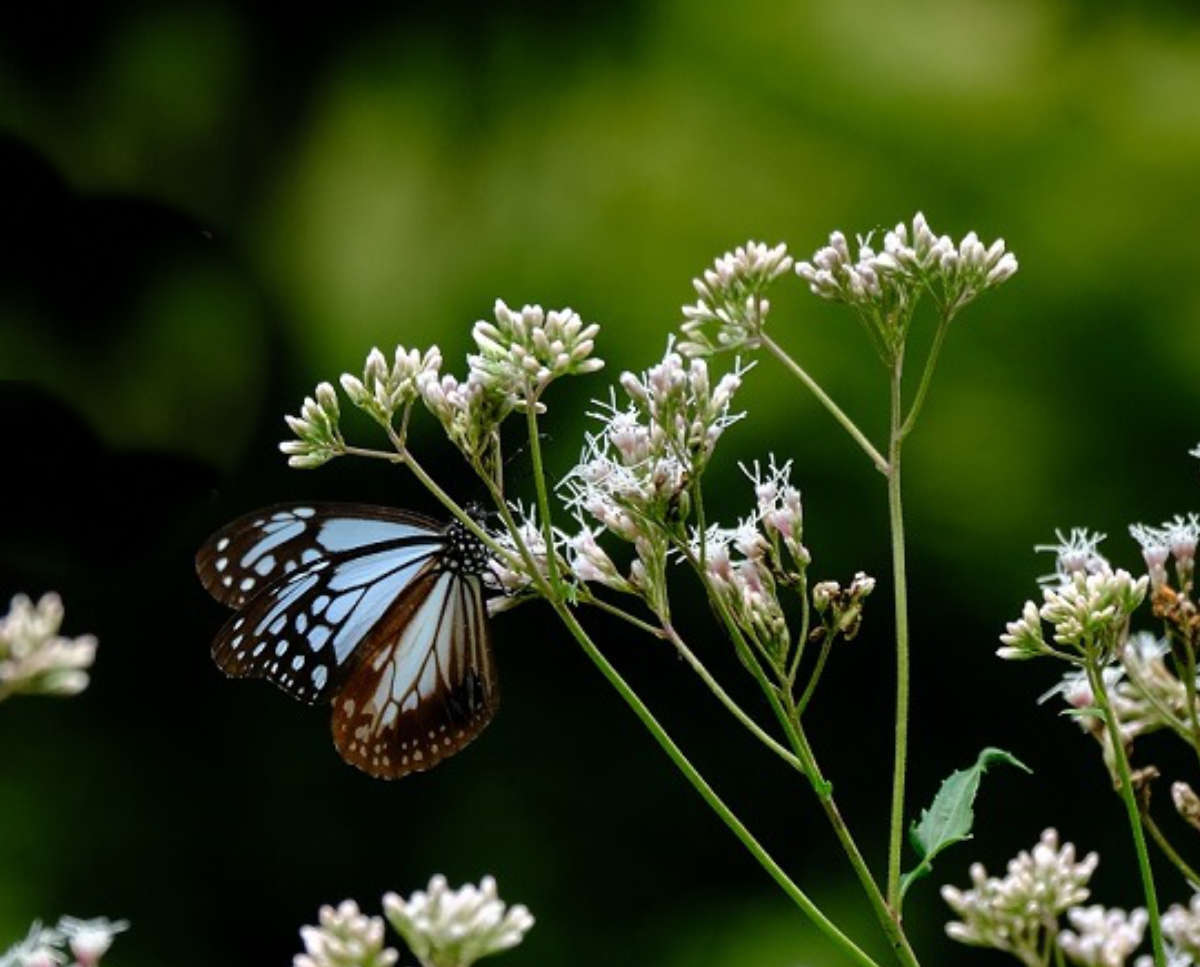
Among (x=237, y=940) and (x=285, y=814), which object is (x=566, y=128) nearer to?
(x=285, y=814)

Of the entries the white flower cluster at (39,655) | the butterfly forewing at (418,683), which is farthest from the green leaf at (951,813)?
the butterfly forewing at (418,683)

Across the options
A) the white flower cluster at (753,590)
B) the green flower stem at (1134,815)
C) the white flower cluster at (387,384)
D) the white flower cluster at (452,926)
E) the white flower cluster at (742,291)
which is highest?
the white flower cluster at (387,384)

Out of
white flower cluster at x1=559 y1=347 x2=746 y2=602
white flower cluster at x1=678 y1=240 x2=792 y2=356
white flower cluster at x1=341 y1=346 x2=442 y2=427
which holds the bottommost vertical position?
white flower cluster at x1=559 y1=347 x2=746 y2=602

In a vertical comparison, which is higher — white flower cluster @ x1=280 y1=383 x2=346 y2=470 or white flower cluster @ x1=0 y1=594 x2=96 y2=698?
white flower cluster @ x1=280 y1=383 x2=346 y2=470

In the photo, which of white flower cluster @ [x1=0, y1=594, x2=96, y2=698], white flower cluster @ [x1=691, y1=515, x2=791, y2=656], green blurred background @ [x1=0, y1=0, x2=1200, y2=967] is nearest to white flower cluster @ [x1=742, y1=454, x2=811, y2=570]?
white flower cluster @ [x1=691, y1=515, x2=791, y2=656]

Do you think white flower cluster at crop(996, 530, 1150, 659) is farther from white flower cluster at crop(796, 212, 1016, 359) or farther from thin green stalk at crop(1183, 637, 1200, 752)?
white flower cluster at crop(796, 212, 1016, 359)

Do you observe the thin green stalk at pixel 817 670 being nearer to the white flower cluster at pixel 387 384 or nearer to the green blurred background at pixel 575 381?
the white flower cluster at pixel 387 384

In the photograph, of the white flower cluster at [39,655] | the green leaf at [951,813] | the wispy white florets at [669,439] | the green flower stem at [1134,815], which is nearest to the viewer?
the white flower cluster at [39,655]

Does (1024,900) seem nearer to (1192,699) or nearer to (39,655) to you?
(1192,699)
